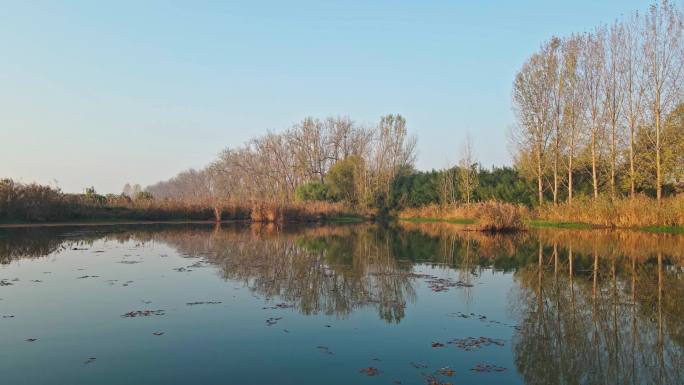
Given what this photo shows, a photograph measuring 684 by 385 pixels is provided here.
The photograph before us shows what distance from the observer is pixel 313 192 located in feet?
153

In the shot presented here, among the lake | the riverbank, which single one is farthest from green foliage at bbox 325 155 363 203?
the lake

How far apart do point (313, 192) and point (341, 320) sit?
4004cm

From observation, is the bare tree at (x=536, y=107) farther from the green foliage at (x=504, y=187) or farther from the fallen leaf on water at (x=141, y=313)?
the fallen leaf on water at (x=141, y=313)

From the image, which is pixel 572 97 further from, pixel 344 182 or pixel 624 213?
pixel 344 182

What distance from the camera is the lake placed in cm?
466

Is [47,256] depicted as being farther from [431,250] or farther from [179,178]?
[179,178]

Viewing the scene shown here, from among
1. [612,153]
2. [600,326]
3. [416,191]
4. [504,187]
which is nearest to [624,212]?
[612,153]

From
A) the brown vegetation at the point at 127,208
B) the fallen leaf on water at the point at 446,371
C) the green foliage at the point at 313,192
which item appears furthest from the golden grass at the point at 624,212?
the green foliage at the point at 313,192

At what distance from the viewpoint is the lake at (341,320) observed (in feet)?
Answer: 15.3

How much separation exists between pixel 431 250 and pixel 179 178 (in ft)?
350

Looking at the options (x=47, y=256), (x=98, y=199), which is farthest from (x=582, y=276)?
(x=98, y=199)

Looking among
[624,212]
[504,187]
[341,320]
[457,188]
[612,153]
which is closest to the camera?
[341,320]

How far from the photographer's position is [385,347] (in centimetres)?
543

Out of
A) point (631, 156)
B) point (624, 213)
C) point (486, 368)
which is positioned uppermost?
point (631, 156)
